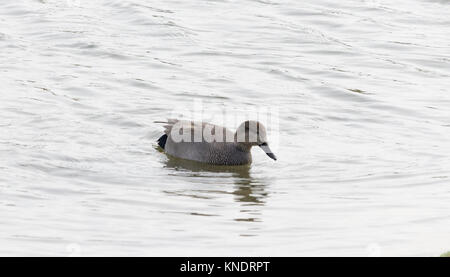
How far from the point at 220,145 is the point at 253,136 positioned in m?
0.56

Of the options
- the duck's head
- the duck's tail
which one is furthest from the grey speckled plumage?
the duck's tail

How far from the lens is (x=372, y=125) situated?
48.5 ft

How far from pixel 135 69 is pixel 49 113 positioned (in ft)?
9.87

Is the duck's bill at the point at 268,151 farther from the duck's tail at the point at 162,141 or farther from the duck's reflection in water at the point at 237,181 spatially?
the duck's tail at the point at 162,141

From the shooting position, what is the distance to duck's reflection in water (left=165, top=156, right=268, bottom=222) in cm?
1116

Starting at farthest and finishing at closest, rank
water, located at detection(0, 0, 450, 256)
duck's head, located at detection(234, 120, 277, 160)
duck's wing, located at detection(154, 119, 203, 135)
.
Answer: duck's wing, located at detection(154, 119, 203, 135)
duck's head, located at detection(234, 120, 277, 160)
water, located at detection(0, 0, 450, 256)

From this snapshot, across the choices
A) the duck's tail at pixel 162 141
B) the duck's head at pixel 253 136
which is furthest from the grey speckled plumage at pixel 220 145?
the duck's tail at pixel 162 141

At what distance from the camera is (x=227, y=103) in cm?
1588

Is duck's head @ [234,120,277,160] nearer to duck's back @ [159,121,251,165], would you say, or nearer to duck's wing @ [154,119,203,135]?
duck's back @ [159,121,251,165]

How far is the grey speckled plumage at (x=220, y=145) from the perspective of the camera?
1305 cm

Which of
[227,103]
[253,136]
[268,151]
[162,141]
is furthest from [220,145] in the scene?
[227,103]

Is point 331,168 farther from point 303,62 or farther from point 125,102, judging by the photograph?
point 303,62

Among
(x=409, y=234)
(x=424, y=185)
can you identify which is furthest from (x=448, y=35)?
(x=409, y=234)

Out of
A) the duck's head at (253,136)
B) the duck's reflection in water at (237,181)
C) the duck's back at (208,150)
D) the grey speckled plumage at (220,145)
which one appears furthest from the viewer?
the duck's back at (208,150)
